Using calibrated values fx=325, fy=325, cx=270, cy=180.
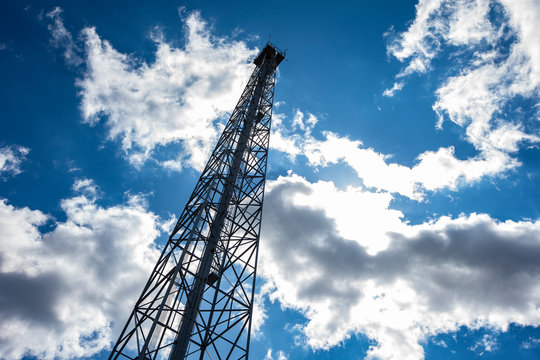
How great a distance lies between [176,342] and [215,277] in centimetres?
303

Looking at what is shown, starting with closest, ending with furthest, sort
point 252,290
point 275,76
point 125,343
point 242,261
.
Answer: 1. point 125,343
2. point 252,290
3. point 242,261
4. point 275,76

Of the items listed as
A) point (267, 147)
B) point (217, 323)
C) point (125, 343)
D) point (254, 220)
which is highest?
point (267, 147)

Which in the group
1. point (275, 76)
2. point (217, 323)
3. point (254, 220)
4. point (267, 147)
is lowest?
point (217, 323)

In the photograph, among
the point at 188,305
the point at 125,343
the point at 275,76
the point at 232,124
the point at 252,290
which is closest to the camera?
the point at 125,343

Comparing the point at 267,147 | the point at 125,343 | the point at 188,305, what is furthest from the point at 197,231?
the point at 267,147

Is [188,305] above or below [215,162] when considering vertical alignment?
below

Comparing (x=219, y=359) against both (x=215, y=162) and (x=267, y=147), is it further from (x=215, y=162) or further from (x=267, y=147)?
(x=267, y=147)

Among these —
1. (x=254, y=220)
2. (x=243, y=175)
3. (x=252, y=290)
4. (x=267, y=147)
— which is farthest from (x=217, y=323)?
(x=267, y=147)

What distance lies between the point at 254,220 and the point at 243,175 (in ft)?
9.71

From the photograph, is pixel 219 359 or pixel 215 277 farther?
pixel 215 277

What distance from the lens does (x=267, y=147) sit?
23562mm

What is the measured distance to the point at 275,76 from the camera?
98.2ft

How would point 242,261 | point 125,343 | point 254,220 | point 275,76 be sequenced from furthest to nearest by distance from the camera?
1. point 275,76
2. point 254,220
3. point 242,261
4. point 125,343

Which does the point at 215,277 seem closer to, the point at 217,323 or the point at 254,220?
the point at 217,323
